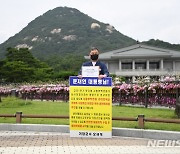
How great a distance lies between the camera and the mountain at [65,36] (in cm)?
8169

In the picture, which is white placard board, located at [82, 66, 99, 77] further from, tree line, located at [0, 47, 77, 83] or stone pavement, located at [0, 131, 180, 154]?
tree line, located at [0, 47, 77, 83]

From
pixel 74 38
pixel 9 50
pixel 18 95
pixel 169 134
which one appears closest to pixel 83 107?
pixel 169 134

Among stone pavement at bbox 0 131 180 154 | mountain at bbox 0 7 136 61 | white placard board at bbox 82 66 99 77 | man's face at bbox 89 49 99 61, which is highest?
mountain at bbox 0 7 136 61

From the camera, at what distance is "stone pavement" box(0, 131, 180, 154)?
688 cm

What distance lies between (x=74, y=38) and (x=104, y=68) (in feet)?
267

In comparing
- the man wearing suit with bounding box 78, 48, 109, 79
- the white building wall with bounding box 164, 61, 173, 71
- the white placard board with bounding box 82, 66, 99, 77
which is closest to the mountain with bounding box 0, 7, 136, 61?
the white building wall with bounding box 164, 61, 173, 71

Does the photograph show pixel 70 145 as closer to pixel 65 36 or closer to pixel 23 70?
pixel 23 70

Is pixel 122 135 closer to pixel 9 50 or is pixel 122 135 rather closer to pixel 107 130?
pixel 107 130

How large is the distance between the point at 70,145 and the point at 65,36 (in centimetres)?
8505

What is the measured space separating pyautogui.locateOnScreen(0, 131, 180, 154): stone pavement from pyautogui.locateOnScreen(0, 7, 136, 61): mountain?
65.6m

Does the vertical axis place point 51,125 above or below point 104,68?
below

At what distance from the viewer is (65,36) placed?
3602 inches

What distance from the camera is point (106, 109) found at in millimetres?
8227

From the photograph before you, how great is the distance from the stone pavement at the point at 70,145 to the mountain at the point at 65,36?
2583 inches
